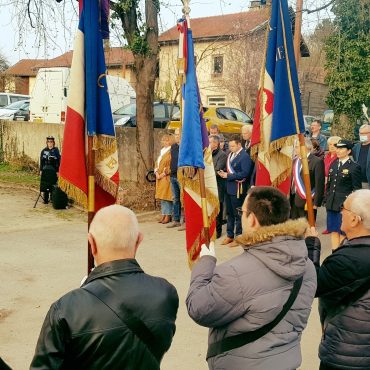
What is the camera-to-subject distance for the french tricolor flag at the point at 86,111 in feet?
15.9

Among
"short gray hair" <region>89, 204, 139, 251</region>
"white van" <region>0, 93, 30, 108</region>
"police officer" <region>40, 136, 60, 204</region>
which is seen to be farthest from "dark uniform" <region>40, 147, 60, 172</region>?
"white van" <region>0, 93, 30, 108</region>

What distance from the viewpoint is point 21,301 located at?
23.0 feet

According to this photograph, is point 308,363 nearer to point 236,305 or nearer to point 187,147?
point 187,147

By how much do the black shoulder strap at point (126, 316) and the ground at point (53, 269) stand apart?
2.89 metres

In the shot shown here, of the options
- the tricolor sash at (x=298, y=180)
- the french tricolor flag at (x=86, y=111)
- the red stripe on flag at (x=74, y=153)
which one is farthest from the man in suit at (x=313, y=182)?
the red stripe on flag at (x=74, y=153)

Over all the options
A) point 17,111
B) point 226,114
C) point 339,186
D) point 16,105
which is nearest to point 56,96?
point 17,111

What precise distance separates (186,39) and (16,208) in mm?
9484

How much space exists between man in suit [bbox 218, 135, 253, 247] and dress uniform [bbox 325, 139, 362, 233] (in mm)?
1478

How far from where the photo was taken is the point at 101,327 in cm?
242

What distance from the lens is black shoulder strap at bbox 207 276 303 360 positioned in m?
2.97

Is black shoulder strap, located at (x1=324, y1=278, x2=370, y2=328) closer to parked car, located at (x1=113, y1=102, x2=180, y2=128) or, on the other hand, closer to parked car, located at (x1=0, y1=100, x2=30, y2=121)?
parked car, located at (x1=113, y1=102, x2=180, y2=128)

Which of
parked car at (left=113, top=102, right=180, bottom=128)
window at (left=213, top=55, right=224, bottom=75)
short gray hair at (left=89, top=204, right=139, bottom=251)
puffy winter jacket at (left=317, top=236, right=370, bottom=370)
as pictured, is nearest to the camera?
short gray hair at (left=89, top=204, right=139, bottom=251)

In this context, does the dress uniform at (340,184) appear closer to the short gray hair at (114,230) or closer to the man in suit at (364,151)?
the man in suit at (364,151)

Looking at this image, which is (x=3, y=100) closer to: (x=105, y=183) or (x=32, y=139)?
(x=32, y=139)
